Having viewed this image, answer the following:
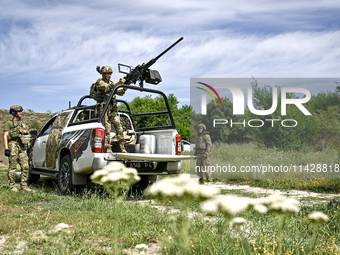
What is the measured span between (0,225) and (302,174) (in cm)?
939

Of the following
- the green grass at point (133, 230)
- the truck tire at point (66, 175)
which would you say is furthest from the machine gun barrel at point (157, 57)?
the green grass at point (133, 230)

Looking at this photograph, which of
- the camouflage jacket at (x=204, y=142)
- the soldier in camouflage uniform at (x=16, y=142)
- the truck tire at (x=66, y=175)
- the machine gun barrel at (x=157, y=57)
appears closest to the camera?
the truck tire at (x=66, y=175)

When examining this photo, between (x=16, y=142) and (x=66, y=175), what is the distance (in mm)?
1518

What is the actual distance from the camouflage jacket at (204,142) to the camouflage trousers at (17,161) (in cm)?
472

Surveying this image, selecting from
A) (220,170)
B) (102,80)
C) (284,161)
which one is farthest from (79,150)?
(284,161)

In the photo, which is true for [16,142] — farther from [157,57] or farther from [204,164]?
[204,164]

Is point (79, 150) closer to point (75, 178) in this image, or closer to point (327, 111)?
point (75, 178)

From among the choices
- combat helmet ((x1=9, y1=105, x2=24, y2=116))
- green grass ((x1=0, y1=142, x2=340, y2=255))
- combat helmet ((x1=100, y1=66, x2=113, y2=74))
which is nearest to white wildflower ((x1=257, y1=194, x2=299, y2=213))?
green grass ((x1=0, y1=142, x2=340, y2=255))

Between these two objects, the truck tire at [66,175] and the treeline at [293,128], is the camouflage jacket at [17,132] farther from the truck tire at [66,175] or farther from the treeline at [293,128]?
the treeline at [293,128]

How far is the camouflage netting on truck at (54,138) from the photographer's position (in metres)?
7.65

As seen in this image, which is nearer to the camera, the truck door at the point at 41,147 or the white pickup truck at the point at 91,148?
the white pickup truck at the point at 91,148

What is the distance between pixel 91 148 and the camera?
613cm

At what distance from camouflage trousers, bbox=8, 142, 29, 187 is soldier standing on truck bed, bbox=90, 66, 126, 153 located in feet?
6.76

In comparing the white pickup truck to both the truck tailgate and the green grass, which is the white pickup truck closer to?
the truck tailgate
